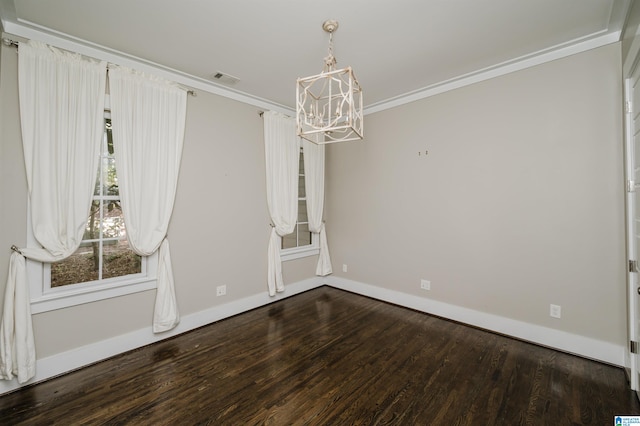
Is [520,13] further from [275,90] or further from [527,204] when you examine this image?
[275,90]

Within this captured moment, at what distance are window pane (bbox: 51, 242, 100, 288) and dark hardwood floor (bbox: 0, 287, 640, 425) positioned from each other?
0.78 m

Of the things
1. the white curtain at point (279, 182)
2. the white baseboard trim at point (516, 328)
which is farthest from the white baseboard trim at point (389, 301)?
the white curtain at point (279, 182)

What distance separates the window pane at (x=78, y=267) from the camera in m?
2.32

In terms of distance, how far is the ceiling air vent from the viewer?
9.82 ft

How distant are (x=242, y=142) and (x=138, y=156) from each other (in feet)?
4.05

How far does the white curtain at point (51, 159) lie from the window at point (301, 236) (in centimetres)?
250

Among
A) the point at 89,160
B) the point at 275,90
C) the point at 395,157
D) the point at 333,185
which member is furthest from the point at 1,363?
the point at 395,157

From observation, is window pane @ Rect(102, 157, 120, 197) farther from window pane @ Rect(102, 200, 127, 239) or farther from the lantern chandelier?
the lantern chandelier

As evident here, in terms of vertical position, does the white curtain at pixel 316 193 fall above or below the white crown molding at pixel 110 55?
below

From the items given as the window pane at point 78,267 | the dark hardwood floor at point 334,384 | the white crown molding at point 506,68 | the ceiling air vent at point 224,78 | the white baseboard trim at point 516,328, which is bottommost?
the dark hardwood floor at point 334,384

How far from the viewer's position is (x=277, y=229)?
388cm

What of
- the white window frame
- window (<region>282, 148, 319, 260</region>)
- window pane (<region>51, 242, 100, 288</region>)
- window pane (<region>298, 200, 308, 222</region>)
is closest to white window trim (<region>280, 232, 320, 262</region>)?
window (<region>282, 148, 319, 260</region>)

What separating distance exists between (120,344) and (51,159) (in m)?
1.75

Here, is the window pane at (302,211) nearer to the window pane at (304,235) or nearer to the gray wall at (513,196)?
the window pane at (304,235)
